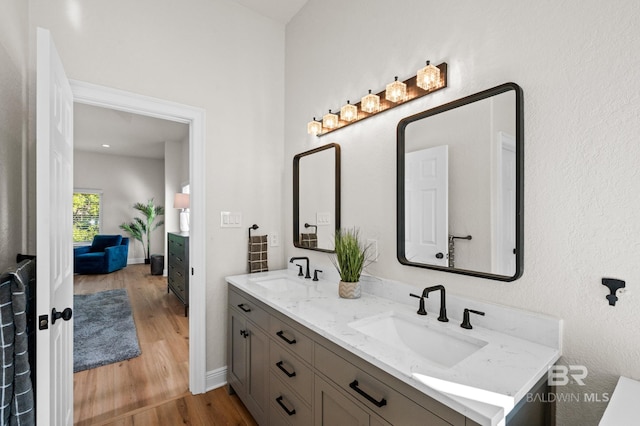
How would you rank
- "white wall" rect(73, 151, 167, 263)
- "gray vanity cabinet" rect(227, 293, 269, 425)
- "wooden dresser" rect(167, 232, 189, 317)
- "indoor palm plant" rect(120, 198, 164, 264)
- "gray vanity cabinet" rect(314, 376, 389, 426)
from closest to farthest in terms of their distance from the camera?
"gray vanity cabinet" rect(314, 376, 389, 426), "gray vanity cabinet" rect(227, 293, 269, 425), "wooden dresser" rect(167, 232, 189, 317), "white wall" rect(73, 151, 167, 263), "indoor palm plant" rect(120, 198, 164, 264)

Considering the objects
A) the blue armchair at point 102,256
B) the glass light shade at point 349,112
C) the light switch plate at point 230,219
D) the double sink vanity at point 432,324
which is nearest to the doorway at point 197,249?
the light switch plate at point 230,219

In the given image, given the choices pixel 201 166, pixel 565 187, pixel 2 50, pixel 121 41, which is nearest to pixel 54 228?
pixel 2 50

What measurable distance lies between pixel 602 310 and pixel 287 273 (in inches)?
73.9

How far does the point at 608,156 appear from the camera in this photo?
40.3 inches

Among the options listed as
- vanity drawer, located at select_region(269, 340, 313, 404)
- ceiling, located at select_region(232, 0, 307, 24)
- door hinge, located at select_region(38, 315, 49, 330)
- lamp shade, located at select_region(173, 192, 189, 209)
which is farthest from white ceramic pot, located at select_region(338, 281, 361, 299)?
lamp shade, located at select_region(173, 192, 189, 209)

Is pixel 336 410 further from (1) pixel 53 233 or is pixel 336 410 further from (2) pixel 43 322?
(1) pixel 53 233

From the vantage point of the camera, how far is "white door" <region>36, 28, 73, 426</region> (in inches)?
44.8

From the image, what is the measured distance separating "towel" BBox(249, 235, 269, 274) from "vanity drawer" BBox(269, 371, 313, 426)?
0.95 metres

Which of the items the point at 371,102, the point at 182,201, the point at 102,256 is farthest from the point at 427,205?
the point at 102,256

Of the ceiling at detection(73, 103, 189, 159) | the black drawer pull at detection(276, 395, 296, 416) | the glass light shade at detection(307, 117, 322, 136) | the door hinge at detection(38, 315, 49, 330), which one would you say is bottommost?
the black drawer pull at detection(276, 395, 296, 416)

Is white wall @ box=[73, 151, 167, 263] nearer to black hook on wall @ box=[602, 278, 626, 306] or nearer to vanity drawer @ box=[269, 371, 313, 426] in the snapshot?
vanity drawer @ box=[269, 371, 313, 426]

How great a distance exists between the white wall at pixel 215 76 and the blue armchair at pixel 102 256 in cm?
552

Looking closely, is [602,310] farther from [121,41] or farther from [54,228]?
[121,41]

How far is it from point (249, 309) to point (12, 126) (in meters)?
1.51
